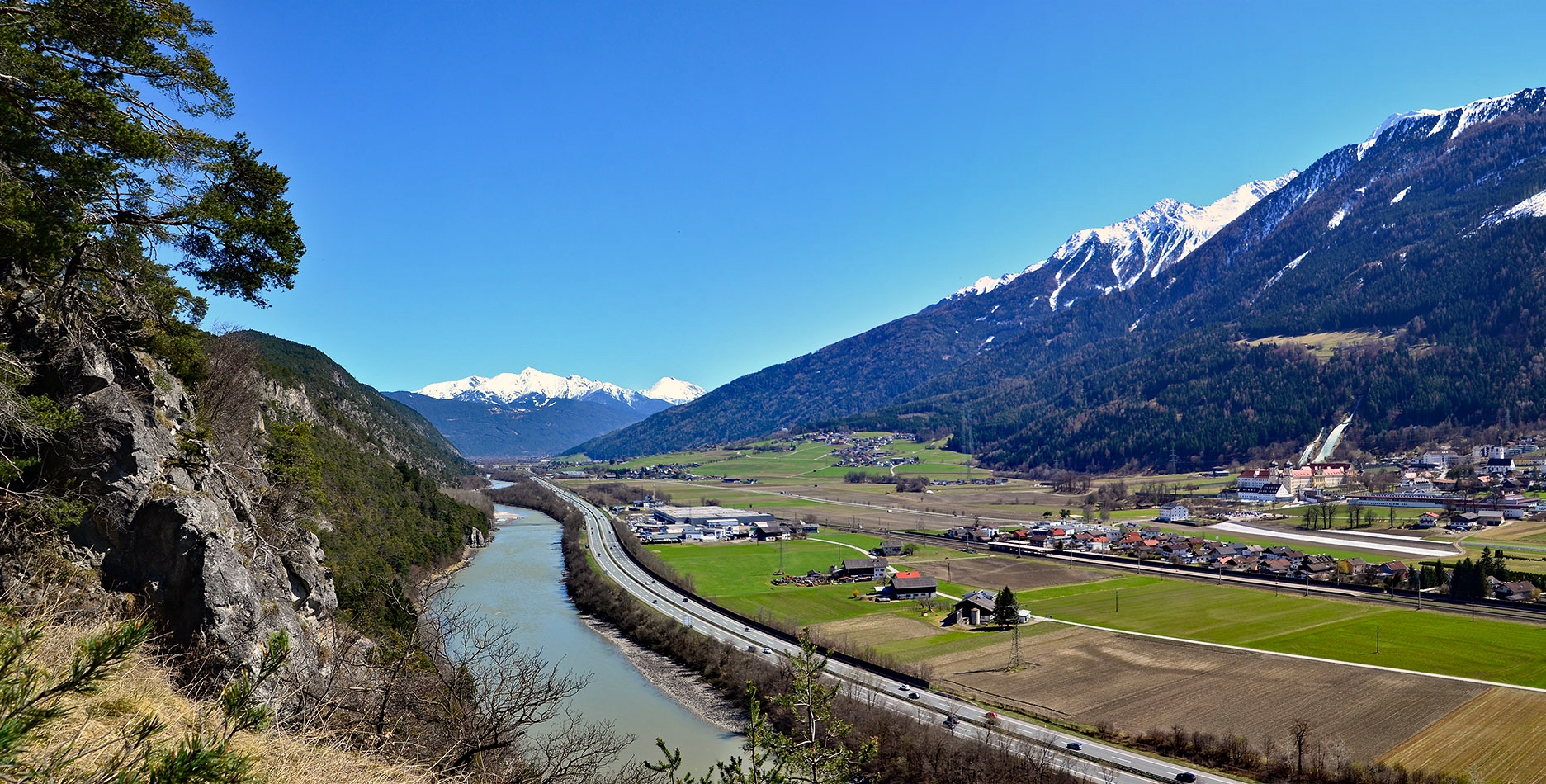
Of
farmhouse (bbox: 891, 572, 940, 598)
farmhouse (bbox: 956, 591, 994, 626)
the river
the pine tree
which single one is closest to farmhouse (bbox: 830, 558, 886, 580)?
farmhouse (bbox: 891, 572, 940, 598)

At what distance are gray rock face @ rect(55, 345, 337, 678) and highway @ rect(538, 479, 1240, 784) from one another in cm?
1571

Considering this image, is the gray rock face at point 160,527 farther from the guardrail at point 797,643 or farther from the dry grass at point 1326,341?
the dry grass at point 1326,341

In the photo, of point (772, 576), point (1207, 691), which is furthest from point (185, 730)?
point (772, 576)

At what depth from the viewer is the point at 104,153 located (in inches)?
412

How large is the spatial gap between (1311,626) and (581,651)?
1530 inches

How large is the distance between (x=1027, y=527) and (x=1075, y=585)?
29.1 m

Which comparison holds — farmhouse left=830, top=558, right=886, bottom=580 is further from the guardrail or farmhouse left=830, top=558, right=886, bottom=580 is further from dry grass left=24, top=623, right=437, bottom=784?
dry grass left=24, top=623, right=437, bottom=784

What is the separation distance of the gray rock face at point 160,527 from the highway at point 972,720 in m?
15.7

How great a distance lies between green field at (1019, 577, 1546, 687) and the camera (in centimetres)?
3241

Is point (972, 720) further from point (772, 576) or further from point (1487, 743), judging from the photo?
point (772, 576)

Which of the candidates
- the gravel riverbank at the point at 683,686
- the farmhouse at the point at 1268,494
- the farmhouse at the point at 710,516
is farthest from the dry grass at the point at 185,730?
the farmhouse at the point at 1268,494

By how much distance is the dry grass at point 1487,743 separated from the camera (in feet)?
70.6

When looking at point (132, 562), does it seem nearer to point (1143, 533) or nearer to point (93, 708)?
point (93, 708)

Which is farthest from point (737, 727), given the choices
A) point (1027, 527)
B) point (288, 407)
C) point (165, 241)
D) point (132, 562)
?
point (1027, 527)
